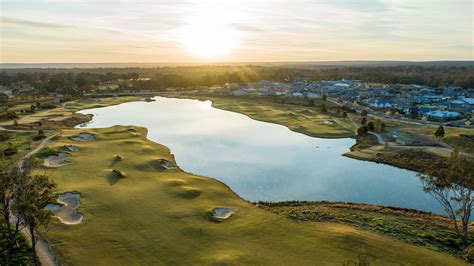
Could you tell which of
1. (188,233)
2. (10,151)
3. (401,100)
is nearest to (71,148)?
(10,151)

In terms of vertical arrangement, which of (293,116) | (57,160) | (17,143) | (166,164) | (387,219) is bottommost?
(387,219)

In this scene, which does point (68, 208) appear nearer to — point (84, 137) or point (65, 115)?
point (84, 137)

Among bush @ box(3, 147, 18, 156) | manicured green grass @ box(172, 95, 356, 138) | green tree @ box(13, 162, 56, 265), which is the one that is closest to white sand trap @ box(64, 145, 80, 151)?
bush @ box(3, 147, 18, 156)

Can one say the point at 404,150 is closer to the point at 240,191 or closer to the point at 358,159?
the point at 358,159

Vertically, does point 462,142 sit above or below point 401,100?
below

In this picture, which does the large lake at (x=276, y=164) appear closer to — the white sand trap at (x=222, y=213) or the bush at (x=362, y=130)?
the bush at (x=362, y=130)

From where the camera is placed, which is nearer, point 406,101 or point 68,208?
point 68,208
